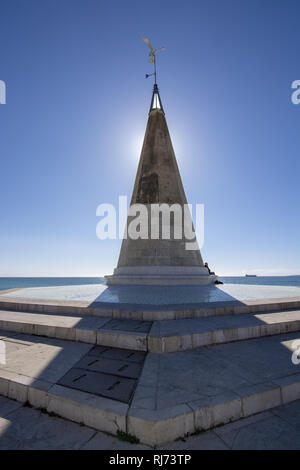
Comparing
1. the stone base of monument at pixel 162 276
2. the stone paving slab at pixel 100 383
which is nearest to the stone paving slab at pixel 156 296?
the stone base of monument at pixel 162 276

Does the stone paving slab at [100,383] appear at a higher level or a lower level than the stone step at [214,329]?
lower

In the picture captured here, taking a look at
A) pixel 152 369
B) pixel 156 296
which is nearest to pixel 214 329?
pixel 152 369

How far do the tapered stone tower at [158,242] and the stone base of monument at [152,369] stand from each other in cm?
610

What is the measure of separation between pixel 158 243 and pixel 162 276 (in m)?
1.72

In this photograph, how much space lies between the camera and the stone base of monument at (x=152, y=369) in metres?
2.17

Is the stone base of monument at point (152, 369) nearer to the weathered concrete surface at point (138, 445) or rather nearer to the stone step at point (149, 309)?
the weathered concrete surface at point (138, 445)

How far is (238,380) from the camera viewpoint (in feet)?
8.73

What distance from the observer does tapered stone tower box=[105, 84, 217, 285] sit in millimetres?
10805

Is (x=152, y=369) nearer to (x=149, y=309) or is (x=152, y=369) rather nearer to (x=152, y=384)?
(x=152, y=384)

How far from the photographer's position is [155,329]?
3.78 meters

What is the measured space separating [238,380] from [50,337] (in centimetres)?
315
